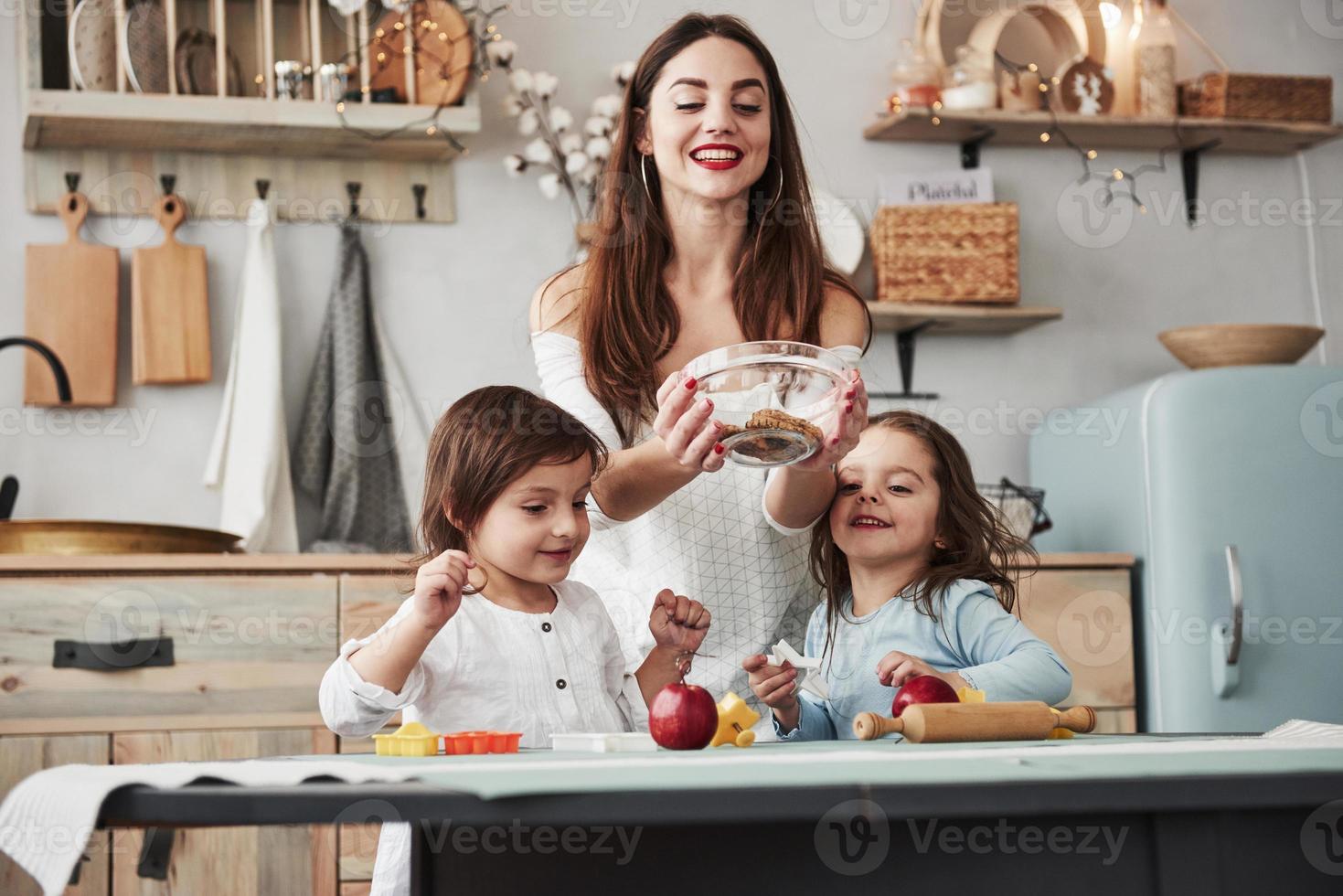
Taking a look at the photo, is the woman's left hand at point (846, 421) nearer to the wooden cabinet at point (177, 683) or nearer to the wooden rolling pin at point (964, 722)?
the wooden rolling pin at point (964, 722)

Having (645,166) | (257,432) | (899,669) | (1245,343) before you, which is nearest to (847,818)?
(899,669)

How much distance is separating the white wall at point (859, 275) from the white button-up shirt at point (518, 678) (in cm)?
158

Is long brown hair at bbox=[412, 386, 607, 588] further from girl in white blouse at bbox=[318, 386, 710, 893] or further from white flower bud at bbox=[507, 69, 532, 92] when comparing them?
white flower bud at bbox=[507, 69, 532, 92]

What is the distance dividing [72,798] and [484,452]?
688mm

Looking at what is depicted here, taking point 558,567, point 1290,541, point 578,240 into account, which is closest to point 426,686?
point 558,567

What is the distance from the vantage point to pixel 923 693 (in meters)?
1.09

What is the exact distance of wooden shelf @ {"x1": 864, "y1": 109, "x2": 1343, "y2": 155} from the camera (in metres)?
3.01

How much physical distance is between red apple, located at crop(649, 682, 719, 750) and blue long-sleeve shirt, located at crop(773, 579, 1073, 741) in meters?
0.34

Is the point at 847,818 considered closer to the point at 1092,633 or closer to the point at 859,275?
the point at 1092,633

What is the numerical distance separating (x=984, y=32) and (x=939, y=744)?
2439mm

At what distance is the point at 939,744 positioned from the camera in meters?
0.94

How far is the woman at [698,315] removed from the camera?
1573 mm

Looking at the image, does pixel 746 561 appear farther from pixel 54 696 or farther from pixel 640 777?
pixel 54 696

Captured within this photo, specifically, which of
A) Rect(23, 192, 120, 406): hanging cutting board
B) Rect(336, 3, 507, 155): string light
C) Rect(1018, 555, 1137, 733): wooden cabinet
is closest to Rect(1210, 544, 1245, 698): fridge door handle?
Rect(1018, 555, 1137, 733): wooden cabinet
